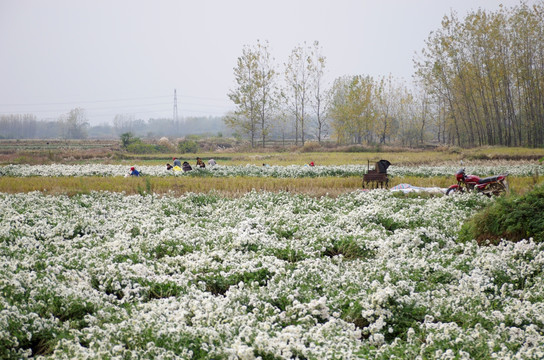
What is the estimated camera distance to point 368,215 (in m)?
11.0

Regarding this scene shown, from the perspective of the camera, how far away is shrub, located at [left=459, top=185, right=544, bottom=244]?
863cm

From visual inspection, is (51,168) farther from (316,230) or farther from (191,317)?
(191,317)

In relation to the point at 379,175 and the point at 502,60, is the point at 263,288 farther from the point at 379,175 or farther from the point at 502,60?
the point at 502,60

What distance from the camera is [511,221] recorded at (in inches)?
347

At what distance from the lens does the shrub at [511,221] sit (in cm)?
863

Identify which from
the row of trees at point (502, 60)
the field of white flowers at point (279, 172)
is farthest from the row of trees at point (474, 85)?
the field of white flowers at point (279, 172)

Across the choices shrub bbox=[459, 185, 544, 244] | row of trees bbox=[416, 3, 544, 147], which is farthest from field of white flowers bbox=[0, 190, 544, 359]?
row of trees bbox=[416, 3, 544, 147]

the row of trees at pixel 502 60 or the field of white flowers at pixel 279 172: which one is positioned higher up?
the row of trees at pixel 502 60

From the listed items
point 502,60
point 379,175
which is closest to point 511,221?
point 379,175

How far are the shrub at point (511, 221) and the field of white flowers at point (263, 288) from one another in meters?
0.77

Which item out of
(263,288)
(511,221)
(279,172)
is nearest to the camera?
(263,288)

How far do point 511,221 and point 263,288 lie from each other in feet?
19.0

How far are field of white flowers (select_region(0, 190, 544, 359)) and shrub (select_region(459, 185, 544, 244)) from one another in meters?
0.77

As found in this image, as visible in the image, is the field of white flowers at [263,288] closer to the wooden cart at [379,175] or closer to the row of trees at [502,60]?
the wooden cart at [379,175]
